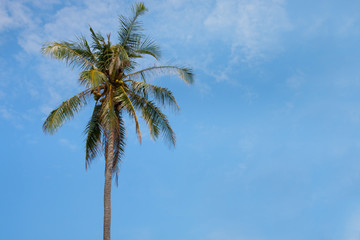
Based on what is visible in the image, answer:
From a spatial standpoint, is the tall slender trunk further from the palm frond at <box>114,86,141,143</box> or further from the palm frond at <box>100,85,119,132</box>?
the palm frond at <box>114,86,141,143</box>

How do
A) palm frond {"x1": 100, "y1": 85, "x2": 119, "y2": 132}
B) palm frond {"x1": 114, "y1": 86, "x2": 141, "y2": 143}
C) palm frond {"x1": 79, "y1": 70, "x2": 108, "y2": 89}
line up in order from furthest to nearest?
palm frond {"x1": 114, "y1": 86, "x2": 141, "y2": 143}, palm frond {"x1": 100, "y1": 85, "x2": 119, "y2": 132}, palm frond {"x1": 79, "y1": 70, "x2": 108, "y2": 89}

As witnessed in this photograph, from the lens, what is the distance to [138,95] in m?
18.3

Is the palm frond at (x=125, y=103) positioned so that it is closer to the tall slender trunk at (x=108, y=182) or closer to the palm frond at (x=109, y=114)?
the palm frond at (x=109, y=114)

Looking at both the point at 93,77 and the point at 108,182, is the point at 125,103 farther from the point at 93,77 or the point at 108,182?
the point at 108,182

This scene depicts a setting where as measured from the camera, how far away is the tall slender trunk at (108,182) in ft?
52.2

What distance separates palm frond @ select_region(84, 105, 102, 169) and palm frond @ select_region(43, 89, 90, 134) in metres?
0.71

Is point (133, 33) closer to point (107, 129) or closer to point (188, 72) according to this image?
point (188, 72)

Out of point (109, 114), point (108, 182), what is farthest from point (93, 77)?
point (108, 182)

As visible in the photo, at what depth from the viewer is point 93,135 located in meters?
18.1

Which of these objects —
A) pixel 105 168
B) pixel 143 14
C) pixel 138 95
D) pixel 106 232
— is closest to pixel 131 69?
pixel 138 95

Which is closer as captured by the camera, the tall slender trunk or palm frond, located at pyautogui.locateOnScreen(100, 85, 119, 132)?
the tall slender trunk

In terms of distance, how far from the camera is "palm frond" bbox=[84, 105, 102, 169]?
17.9 meters

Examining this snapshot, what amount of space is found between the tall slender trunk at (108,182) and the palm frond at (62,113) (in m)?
1.94

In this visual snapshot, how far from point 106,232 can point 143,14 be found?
30.2ft
